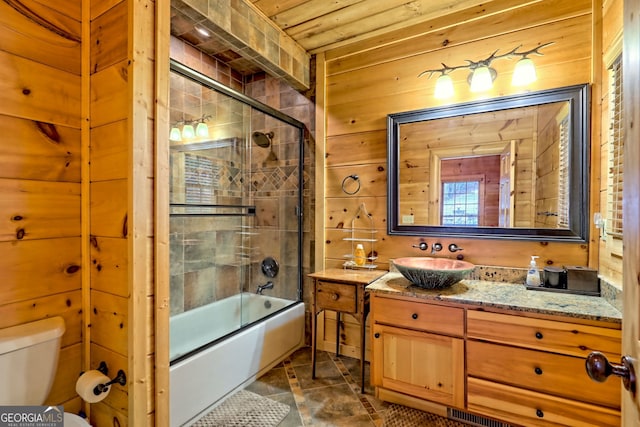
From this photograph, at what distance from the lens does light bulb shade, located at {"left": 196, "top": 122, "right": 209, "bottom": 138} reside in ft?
8.47

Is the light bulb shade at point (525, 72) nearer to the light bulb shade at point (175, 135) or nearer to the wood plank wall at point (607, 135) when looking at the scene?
the wood plank wall at point (607, 135)

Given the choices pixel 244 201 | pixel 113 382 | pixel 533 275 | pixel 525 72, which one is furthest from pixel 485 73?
pixel 113 382

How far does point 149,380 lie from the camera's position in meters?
1.22

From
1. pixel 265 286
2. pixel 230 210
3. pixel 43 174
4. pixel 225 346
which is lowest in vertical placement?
pixel 225 346

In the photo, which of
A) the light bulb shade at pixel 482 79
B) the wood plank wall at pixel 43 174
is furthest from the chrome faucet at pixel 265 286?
the light bulb shade at pixel 482 79

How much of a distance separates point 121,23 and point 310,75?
5.83 feet

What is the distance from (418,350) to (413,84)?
74.2 inches

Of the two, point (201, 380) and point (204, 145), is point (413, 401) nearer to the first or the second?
point (201, 380)

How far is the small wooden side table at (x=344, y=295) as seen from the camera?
2.07 metres

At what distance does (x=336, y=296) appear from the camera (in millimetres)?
2156

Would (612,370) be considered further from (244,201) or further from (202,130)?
(202,130)

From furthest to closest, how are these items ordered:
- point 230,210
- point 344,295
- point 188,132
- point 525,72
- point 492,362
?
point 230,210
point 188,132
point 344,295
point 525,72
point 492,362

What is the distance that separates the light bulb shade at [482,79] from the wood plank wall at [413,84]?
0.19ft

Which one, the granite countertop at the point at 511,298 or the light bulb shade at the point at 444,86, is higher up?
the light bulb shade at the point at 444,86
